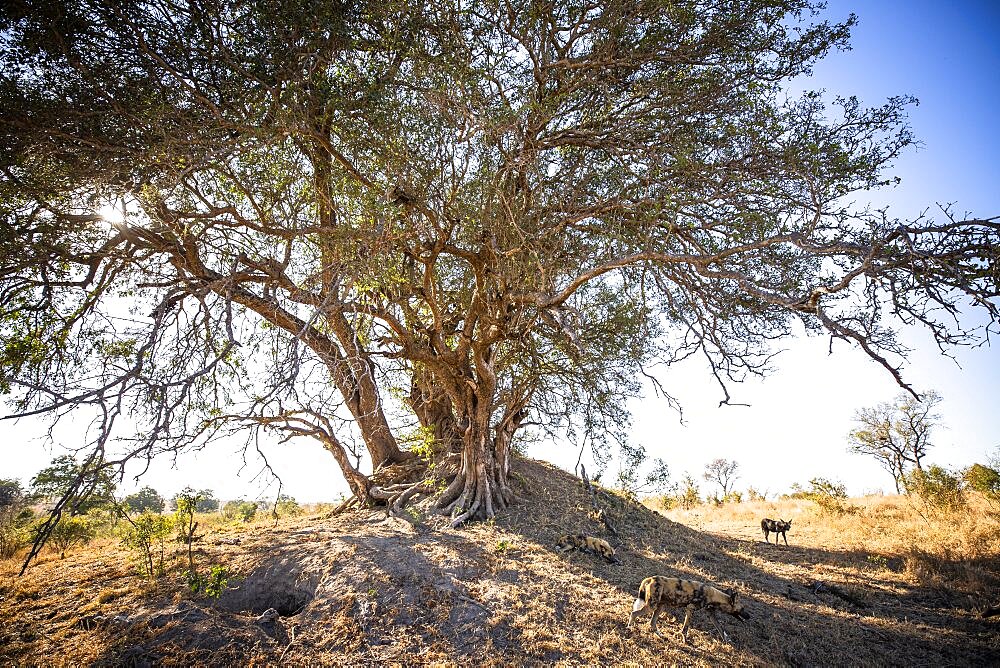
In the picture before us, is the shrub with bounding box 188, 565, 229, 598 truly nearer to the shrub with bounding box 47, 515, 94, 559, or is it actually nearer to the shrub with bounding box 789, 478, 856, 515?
the shrub with bounding box 47, 515, 94, 559

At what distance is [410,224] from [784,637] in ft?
21.9

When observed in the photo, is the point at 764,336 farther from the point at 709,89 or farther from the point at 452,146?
the point at 452,146

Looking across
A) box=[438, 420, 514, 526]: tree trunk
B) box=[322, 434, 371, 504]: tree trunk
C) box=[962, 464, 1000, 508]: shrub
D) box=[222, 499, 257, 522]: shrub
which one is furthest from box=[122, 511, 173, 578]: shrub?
box=[962, 464, 1000, 508]: shrub

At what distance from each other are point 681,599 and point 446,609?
2544 mm

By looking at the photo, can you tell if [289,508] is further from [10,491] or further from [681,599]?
[681,599]

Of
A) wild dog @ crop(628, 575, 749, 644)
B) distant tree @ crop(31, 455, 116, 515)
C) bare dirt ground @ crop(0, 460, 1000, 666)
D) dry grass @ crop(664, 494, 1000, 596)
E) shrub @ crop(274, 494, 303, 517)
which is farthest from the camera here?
shrub @ crop(274, 494, 303, 517)

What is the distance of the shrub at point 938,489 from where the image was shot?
1027 centimetres

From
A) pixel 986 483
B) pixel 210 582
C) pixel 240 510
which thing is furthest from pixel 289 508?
pixel 986 483

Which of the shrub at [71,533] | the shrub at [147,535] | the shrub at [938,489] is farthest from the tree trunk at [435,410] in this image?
the shrub at [938,489]

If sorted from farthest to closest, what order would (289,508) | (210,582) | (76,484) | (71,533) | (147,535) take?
(289,508) → (71,533) → (147,535) → (210,582) → (76,484)

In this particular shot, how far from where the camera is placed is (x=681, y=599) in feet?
16.3

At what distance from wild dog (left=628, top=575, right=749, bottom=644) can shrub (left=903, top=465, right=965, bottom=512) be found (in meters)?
8.68

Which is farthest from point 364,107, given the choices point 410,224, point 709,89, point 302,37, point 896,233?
point 896,233

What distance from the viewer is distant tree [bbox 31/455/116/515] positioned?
3.68 metres
